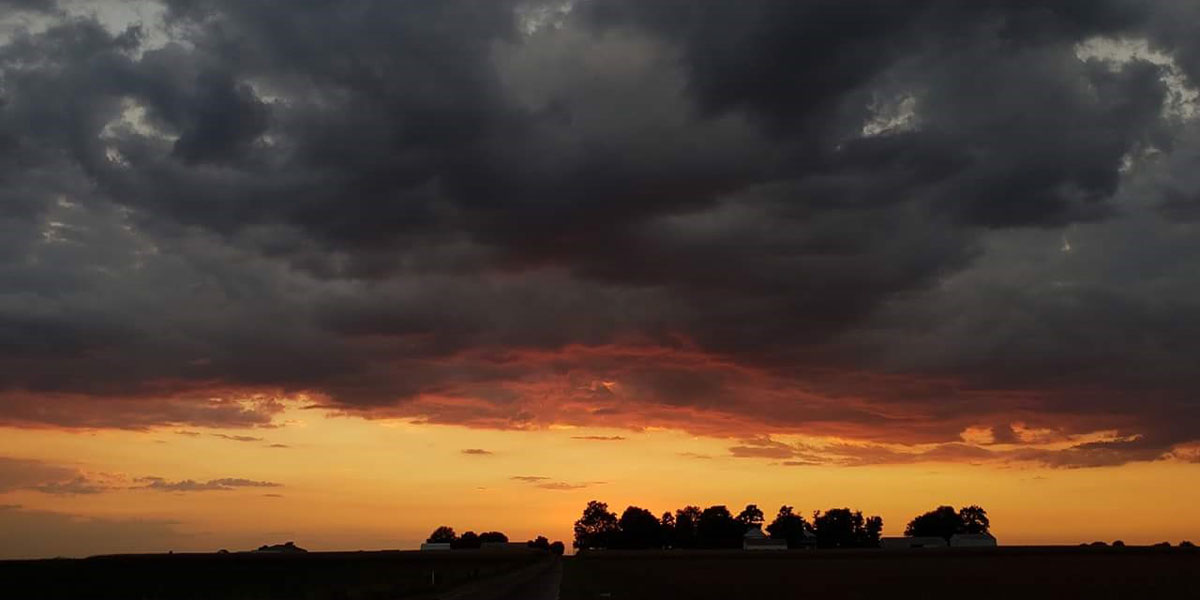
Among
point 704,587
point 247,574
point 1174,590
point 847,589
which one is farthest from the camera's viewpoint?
point 247,574

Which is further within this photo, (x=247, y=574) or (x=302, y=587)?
(x=247, y=574)

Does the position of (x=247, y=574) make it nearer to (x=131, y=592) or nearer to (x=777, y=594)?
(x=131, y=592)

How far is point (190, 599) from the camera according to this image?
208 ft

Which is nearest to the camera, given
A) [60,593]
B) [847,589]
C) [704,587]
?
[847,589]

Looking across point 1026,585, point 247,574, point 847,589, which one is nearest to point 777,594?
point 847,589

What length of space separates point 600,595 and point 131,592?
41.3 metres

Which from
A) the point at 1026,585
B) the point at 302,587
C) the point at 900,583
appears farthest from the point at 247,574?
the point at 1026,585

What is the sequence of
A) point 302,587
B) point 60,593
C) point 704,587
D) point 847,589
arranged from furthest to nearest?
point 302,587
point 60,593
point 704,587
point 847,589

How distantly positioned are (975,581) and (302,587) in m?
50.8

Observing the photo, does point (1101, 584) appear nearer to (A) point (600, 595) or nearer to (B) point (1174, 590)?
(B) point (1174, 590)

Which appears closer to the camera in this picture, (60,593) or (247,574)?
(60,593)

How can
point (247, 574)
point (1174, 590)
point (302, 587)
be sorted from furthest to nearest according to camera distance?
point (247, 574), point (302, 587), point (1174, 590)

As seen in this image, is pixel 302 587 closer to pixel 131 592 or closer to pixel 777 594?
pixel 131 592

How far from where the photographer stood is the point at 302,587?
8044cm
